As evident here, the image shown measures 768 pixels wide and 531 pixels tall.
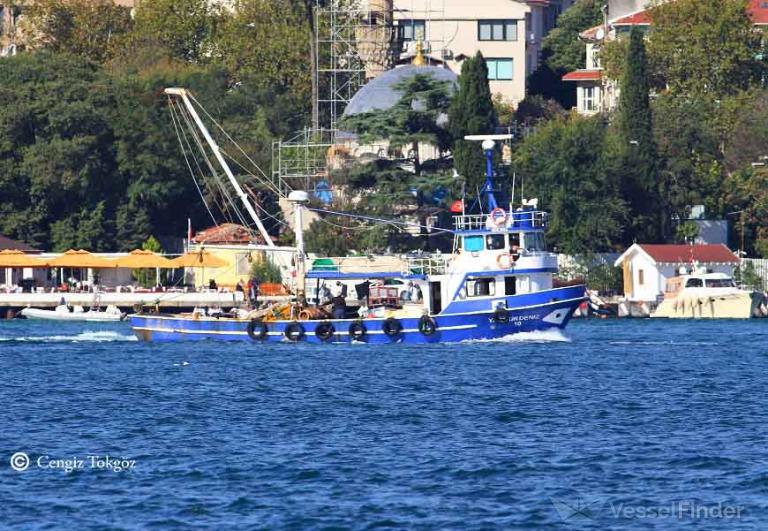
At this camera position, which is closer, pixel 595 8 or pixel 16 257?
pixel 16 257

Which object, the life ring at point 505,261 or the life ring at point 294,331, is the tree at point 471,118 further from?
the life ring at point 505,261

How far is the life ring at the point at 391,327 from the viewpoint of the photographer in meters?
63.4

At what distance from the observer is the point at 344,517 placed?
31.6m

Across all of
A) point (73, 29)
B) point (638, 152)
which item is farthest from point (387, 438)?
point (73, 29)

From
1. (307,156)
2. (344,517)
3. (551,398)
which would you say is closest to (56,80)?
(307,156)

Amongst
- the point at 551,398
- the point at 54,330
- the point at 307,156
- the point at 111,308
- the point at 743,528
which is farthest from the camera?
the point at 307,156

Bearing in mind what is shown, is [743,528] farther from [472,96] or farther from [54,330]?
[472,96]

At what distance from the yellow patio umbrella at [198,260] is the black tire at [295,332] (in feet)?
78.2

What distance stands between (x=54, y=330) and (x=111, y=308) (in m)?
10.4

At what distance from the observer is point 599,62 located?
126 meters

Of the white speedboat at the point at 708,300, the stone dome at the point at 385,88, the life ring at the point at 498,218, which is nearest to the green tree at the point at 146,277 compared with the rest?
the stone dome at the point at 385,88

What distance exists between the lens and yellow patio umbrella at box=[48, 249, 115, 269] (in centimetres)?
9119

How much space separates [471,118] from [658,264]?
11.8 metres

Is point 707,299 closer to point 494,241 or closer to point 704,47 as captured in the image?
point 494,241
